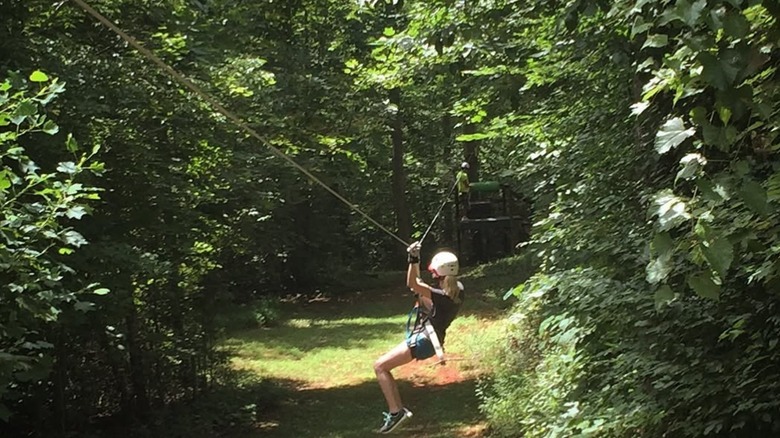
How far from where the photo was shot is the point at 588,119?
6.39 m

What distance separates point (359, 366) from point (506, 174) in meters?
4.87

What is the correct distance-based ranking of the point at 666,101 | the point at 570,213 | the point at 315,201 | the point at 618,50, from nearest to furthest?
the point at 666,101 < the point at 618,50 < the point at 570,213 < the point at 315,201

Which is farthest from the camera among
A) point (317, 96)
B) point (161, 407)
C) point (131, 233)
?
point (317, 96)

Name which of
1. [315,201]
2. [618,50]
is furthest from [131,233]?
[315,201]

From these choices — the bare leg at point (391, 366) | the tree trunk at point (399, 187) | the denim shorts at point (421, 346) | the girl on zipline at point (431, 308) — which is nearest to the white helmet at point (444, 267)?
the girl on zipline at point (431, 308)

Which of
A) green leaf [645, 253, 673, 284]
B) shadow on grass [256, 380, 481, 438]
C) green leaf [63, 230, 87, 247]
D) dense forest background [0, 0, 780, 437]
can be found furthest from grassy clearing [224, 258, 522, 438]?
green leaf [645, 253, 673, 284]

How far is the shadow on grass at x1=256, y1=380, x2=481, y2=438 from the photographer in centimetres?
793

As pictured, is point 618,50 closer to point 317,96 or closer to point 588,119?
point 588,119

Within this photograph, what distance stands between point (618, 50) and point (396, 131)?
56.6ft

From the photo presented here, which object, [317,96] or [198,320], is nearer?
[198,320]

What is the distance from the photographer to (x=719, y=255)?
172 cm

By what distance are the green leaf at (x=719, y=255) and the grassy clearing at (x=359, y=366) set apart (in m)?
5.69

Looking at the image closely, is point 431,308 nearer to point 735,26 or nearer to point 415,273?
point 415,273

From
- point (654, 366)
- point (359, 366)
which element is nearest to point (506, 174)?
point (654, 366)
